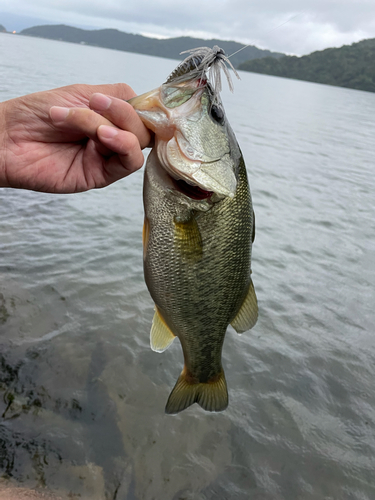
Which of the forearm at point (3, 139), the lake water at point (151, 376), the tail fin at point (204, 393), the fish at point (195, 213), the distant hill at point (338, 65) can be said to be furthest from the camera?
the distant hill at point (338, 65)

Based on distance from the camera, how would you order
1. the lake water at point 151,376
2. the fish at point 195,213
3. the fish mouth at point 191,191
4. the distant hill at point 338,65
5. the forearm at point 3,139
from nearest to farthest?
the fish at point 195,213, the fish mouth at point 191,191, the forearm at point 3,139, the lake water at point 151,376, the distant hill at point 338,65

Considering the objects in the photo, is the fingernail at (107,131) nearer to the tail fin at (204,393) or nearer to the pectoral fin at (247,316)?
the pectoral fin at (247,316)

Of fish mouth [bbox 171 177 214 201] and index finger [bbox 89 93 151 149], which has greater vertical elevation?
index finger [bbox 89 93 151 149]

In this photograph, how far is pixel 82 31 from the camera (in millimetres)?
188500

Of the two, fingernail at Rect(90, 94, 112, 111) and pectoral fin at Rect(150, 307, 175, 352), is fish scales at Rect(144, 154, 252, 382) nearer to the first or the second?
pectoral fin at Rect(150, 307, 175, 352)

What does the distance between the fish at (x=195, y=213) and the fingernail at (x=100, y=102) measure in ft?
0.57

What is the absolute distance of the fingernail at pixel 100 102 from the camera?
5.63 ft

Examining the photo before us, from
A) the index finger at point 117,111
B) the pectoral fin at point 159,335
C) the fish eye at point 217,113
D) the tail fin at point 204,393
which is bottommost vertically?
the tail fin at point 204,393

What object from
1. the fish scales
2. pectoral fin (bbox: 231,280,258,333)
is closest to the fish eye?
the fish scales

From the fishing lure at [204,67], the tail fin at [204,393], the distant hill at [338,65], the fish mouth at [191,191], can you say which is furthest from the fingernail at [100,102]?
the distant hill at [338,65]

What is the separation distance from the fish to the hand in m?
0.15

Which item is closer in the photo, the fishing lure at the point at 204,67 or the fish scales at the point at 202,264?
the fishing lure at the point at 204,67

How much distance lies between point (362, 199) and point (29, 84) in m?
20.8

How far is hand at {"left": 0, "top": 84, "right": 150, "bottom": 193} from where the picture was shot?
1757 mm
